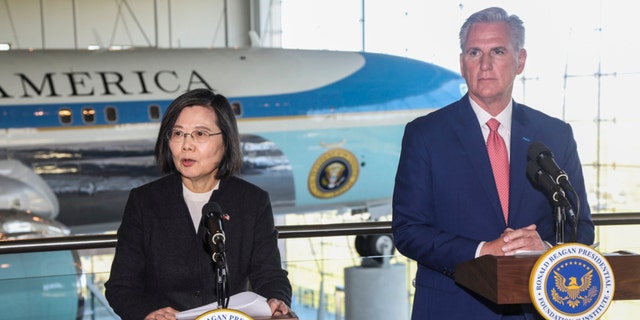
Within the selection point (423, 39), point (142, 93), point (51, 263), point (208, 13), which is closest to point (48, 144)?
point (142, 93)

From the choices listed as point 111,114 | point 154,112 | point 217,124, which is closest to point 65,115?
point 111,114

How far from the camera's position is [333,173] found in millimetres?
11148

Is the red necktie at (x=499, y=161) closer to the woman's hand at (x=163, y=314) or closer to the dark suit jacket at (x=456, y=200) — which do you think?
the dark suit jacket at (x=456, y=200)

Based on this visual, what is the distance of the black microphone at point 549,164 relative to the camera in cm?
227

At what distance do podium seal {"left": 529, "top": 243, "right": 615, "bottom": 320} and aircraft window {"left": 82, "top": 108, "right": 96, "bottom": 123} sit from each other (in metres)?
8.14

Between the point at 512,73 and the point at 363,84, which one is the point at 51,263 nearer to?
the point at 512,73

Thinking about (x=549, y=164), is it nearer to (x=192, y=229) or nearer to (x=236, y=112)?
(x=192, y=229)

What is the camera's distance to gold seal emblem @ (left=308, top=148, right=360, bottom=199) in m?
11.0

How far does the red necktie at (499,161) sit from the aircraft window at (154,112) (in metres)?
7.60

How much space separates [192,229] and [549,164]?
912 millimetres

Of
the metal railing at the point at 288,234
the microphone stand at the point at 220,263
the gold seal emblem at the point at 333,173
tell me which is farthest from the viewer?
the gold seal emblem at the point at 333,173

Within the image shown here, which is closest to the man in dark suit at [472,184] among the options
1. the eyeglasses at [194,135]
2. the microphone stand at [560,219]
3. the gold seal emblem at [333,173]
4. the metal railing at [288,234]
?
the microphone stand at [560,219]

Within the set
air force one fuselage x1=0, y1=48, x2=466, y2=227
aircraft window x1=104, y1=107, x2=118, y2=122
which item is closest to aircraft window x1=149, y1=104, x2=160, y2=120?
air force one fuselage x1=0, y1=48, x2=466, y2=227

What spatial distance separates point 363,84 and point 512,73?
8.34m
